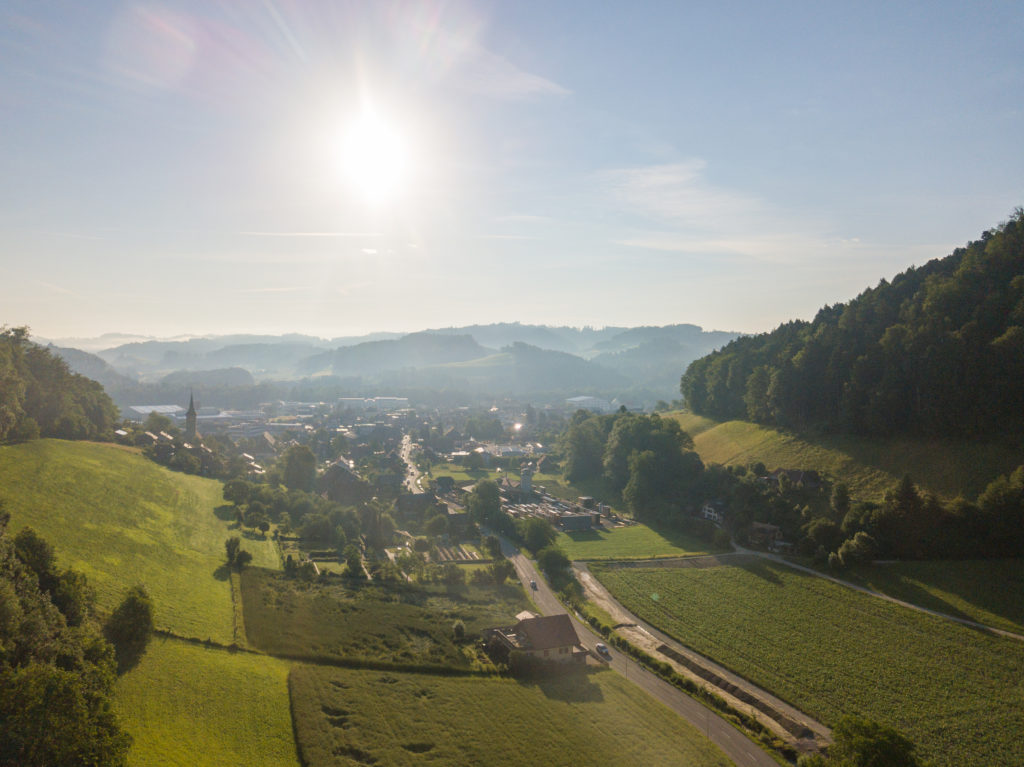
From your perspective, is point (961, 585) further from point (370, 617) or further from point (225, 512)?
point (225, 512)

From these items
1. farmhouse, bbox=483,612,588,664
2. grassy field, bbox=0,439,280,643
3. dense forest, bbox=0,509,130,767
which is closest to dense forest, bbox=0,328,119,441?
grassy field, bbox=0,439,280,643

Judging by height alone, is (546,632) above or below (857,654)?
above

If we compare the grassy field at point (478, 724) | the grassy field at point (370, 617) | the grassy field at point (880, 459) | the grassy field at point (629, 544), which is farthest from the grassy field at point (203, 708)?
the grassy field at point (880, 459)

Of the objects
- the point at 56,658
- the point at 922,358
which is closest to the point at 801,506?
the point at 922,358

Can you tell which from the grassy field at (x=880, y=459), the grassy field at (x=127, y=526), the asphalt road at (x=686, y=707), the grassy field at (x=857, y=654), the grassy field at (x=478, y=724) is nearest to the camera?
the grassy field at (x=478, y=724)

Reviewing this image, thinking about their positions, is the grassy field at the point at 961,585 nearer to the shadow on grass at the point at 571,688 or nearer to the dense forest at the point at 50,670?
the shadow on grass at the point at 571,688
